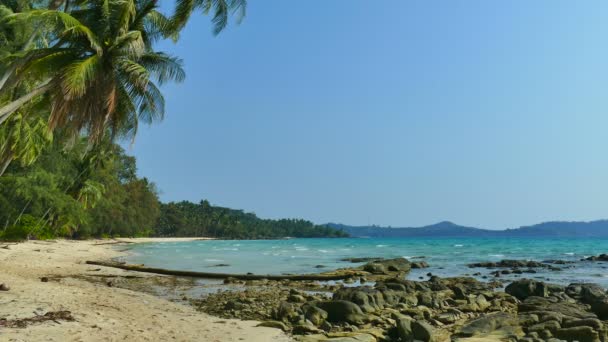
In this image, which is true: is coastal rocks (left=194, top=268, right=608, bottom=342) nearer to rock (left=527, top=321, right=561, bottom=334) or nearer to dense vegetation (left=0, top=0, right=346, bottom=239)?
rock (left=527, top=321, right=561, bottom=334)

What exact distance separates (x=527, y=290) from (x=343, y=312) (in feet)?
32.4

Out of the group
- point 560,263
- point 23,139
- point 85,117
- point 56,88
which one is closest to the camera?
point 56,88

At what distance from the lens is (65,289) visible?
46.5 feet

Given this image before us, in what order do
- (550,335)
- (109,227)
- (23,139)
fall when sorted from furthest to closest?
1. (109,227)
2. (23,139)
3. (550,335)

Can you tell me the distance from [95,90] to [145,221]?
88556mm

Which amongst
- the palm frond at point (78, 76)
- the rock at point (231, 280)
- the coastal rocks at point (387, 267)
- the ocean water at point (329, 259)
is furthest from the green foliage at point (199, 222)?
the palm frond at point (78, 76)

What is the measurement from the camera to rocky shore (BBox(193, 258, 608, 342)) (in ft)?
33.5

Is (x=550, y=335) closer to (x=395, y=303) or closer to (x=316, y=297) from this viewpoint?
(x=395, y=303)

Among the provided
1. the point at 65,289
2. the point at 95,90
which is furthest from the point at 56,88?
the point at 65,289

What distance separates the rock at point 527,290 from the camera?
698 inches

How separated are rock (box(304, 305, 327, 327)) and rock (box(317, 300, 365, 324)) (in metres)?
0.22

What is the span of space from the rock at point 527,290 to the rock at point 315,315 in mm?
9960

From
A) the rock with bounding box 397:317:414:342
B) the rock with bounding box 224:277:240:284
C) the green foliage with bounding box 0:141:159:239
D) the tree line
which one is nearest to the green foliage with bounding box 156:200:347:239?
the tree line

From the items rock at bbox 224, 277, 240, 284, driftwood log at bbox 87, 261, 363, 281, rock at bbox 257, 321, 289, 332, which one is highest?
driftwood log at bbox 87, 261, 363, 281
